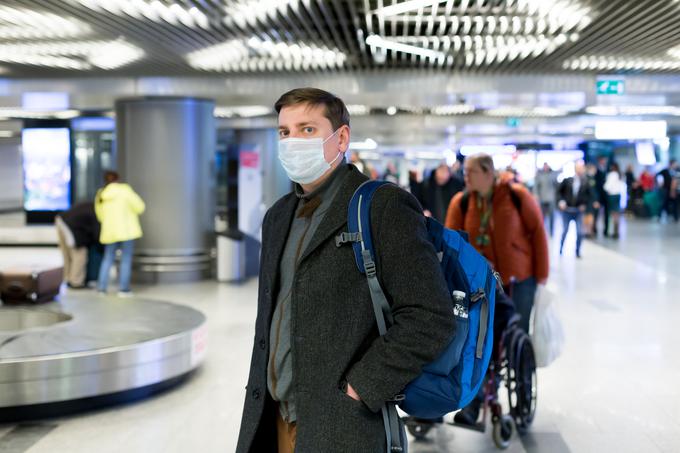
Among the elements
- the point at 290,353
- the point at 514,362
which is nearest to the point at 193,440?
the point at 514,362

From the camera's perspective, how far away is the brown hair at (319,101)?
2.24 meters

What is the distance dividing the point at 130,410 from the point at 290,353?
14.1ft

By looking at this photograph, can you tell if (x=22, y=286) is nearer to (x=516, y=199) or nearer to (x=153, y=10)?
(x=153, y=10)

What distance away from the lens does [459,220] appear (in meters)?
5.62

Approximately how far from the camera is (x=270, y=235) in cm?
243

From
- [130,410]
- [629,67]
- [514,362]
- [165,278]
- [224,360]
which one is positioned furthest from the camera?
[165,278]

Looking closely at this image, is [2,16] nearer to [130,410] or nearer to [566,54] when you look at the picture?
[130,410]

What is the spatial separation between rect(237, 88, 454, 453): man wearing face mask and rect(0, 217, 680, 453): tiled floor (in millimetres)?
3118

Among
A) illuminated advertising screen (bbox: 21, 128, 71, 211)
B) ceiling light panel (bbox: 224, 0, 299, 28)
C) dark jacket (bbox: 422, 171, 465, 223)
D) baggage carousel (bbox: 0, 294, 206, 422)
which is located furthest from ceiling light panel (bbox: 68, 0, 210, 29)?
illuminated advertising screen (bbox: 21, 128, 71, 211)

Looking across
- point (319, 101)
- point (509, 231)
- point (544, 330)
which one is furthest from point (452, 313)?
point (544, 330)

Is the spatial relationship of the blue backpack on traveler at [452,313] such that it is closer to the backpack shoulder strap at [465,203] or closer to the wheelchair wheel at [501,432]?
the wheelchair wheel at [501,432]

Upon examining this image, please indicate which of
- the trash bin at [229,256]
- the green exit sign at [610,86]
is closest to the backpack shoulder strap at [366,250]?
the trash bin at [229,256]

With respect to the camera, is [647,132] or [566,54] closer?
[566,54]

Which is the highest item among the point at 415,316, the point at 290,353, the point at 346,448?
the point at 415,316
